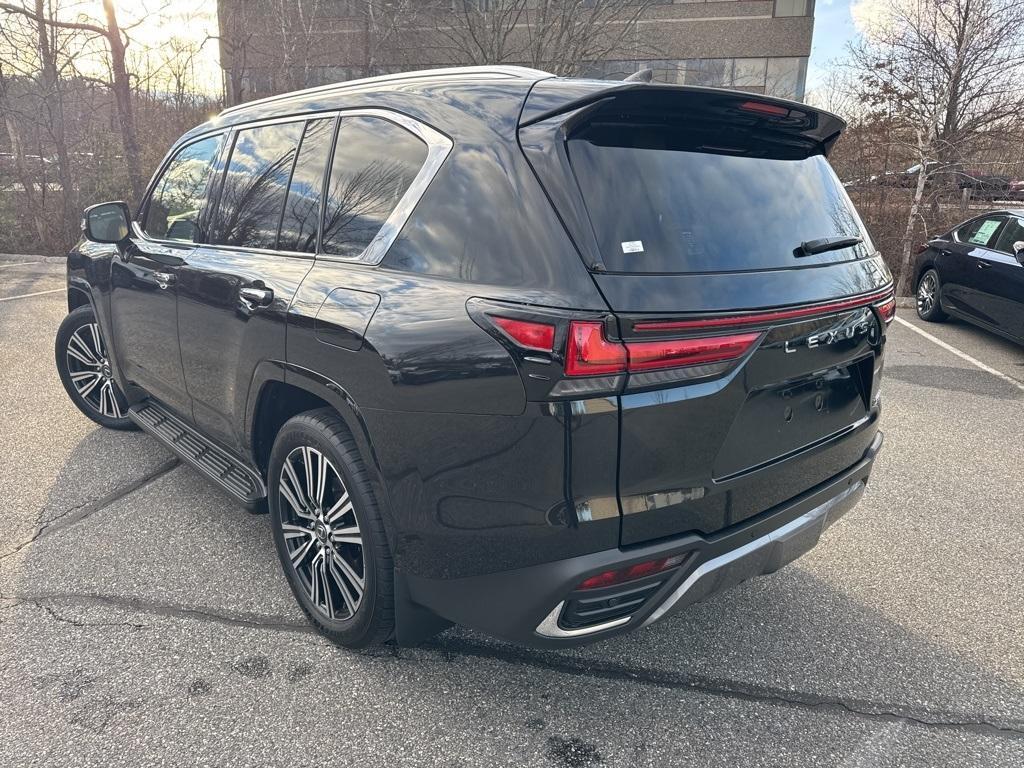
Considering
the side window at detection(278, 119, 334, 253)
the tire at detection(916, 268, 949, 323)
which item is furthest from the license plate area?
the tire at detection(916, 268, 949, 323)

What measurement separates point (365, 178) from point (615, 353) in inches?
45.8

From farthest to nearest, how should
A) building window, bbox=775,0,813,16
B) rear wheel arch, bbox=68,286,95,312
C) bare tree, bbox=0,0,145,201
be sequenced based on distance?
building window, bbox=775,0,813,16 → bare tree, bbox=0,0,145,201 → rear wheel arch, bbox=68,286,95,312

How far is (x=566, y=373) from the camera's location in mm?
1702

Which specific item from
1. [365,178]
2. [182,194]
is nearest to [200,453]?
[182,194]

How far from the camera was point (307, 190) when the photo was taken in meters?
2.62

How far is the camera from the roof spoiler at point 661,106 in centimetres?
185

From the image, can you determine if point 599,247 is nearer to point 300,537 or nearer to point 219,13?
point 300,537

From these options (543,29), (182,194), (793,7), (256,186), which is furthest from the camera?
(793,7)

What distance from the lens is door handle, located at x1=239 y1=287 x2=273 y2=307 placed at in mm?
2547

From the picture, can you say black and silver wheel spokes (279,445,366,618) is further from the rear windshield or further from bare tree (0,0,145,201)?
bare tree (0,0,145,201)

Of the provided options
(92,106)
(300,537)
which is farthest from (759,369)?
(92,106)

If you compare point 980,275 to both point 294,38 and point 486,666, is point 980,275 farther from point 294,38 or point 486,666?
point 294,38

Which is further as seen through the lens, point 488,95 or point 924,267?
point 924,267

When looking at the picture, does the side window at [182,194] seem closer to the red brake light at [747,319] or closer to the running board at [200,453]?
the running board at [200,453]
